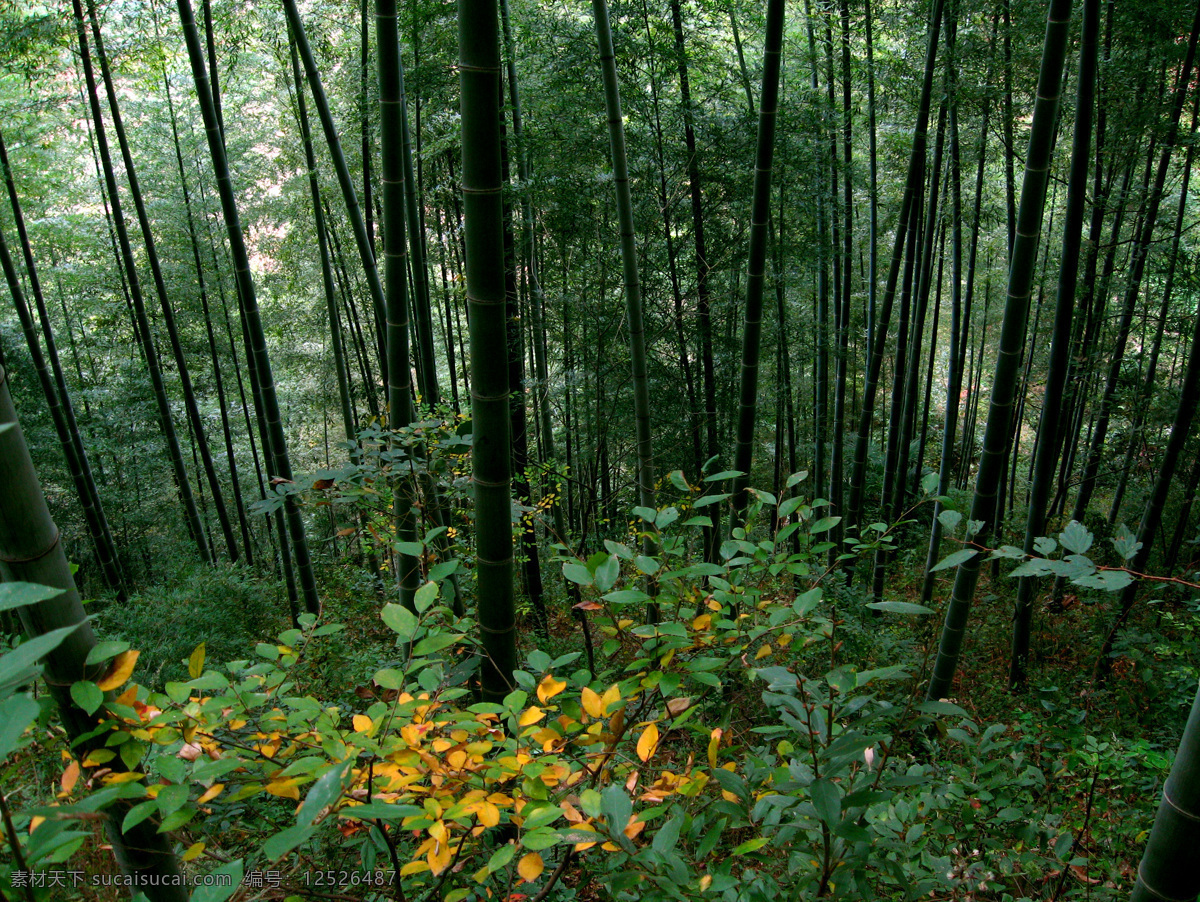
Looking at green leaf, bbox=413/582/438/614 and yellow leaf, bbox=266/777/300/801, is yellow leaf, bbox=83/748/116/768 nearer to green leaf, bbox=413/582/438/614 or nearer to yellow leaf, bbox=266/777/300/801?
yellow leaf, bbox=266/777/300/801

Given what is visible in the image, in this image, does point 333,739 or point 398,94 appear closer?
point 333,739

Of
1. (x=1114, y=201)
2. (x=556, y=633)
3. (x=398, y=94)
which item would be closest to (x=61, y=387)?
(x=556, y=633)

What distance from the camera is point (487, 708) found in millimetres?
904

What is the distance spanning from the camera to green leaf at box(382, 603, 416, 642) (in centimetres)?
83

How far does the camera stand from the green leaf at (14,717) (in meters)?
0.43

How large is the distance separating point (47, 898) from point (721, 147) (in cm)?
482

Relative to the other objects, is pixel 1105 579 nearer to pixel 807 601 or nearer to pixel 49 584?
pixel 807 601

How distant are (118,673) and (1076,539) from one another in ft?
3.99

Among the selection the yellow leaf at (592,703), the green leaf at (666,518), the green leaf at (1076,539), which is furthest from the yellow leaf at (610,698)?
the green leaf at (1076,539)

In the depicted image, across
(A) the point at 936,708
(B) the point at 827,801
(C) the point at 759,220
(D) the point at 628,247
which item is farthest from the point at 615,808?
(D) the point at 628,247

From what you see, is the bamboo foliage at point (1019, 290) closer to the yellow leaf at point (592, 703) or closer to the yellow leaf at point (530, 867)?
the yellow leaf at point (592, 703)

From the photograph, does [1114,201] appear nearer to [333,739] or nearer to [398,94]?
[398,94]

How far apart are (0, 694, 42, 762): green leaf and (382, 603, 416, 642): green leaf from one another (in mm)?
400

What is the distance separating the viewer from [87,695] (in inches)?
26.4
